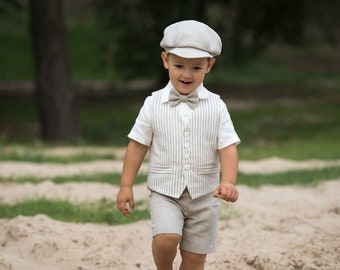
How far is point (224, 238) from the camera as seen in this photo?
5559 millimetres

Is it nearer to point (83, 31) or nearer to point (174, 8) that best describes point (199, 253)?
point (174, 8)

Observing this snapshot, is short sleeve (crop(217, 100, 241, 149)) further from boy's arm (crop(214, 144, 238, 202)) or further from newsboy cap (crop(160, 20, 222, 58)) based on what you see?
newsboy cap (crop(160, 20, 222, 58))

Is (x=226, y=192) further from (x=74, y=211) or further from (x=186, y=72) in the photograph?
(x=74, y=211)

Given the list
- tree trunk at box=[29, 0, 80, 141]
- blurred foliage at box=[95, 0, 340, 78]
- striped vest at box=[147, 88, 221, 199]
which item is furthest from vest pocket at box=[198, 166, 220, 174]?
blurred foliage at box=[95, 0, 340, 78]

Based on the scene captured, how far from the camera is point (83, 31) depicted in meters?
32.0

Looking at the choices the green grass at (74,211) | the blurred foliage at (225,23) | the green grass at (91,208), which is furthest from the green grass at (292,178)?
the blurred foliage at (225,23)

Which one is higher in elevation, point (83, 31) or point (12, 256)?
point (83, 31)

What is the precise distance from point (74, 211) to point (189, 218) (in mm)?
2488

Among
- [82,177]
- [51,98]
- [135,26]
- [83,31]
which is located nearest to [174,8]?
[135,26]

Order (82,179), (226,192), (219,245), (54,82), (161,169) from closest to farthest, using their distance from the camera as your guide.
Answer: (226,192) → (161,169) → (219,245) → (82,179) → (54,82)

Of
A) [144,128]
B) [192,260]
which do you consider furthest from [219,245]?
[144,128]

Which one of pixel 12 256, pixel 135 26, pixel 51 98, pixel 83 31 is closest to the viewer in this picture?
pixel 12 256

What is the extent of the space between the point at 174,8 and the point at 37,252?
12.6 metres

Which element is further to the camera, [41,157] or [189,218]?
[41,157]
